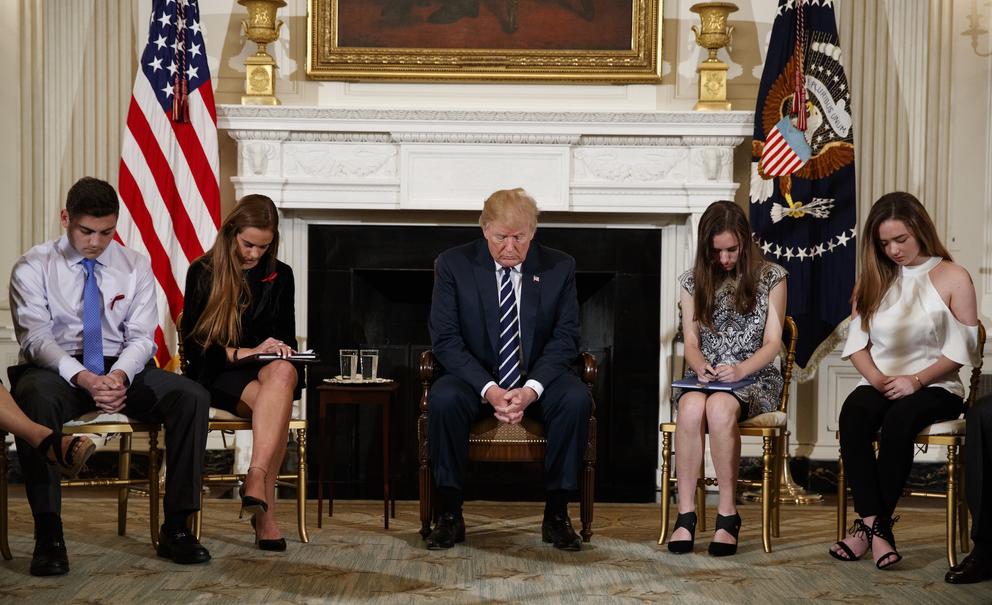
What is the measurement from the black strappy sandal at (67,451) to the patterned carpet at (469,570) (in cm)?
36

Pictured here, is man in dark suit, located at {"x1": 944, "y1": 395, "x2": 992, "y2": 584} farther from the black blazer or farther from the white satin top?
the black blazer

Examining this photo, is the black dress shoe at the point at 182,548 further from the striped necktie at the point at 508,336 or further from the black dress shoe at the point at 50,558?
the striped necktie at the point at 508,336

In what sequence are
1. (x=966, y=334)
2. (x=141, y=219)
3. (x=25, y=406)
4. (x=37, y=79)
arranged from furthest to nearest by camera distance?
1. (x=37, y=79)
2. (x=141, y=219)
3. (x=966, y=334)
4. (x=25, y=406)

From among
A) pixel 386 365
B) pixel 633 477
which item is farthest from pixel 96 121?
pixel 633 477

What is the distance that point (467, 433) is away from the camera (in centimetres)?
421

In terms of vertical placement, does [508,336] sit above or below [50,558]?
above

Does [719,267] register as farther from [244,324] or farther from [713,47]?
[244,324]

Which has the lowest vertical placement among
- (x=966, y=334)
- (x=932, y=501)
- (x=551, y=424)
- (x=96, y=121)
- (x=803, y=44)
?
(x=932, y=501)

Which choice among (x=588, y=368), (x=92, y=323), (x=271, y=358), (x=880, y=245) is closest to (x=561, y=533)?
(x=588, y=368)

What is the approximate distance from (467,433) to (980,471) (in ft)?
5.76

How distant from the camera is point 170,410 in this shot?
3965mm

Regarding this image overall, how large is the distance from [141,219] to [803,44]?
3376 millimetres

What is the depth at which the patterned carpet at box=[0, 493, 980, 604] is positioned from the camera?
11.4 ft

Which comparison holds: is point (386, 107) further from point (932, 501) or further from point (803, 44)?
point (932, 501)
